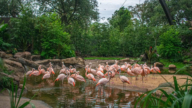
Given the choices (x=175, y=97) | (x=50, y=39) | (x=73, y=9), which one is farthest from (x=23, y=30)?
(x=175, y=97)

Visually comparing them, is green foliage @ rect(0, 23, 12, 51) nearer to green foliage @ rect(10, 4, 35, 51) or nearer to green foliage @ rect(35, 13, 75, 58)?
green foliage @ rect(10, 4, 35, 51)

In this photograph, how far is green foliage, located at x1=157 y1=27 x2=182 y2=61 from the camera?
655 inches

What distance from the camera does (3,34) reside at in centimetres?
1551

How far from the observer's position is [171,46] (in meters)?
16.3

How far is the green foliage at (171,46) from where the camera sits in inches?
655

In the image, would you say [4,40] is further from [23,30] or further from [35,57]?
[35,57]

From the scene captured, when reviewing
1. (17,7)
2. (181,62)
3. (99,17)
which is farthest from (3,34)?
(181,62)

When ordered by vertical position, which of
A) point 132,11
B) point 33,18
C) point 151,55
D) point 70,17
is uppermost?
point 132,11

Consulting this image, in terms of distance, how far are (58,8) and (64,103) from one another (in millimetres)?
19228

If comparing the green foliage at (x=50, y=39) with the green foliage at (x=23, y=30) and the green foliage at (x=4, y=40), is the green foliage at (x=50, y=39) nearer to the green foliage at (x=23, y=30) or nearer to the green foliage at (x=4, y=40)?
the green foliage at (x=23, y=30)

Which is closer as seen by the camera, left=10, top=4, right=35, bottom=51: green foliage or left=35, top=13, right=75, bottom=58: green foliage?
left=10, top=4, right=35, bottom=51: green foliage

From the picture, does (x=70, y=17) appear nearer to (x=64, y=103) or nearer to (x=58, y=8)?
(x=58, y=8)

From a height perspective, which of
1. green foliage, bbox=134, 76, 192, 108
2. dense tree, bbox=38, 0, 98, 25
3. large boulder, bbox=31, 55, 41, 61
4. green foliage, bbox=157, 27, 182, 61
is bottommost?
green foliage, bbox=134, 76, 192, 108

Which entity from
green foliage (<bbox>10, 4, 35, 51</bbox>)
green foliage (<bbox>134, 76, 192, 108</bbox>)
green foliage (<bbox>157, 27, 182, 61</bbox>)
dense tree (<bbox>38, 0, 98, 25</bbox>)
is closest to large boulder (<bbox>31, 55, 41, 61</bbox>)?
green foliage (<bbox>10, 4, 35, 51</bbox>)
